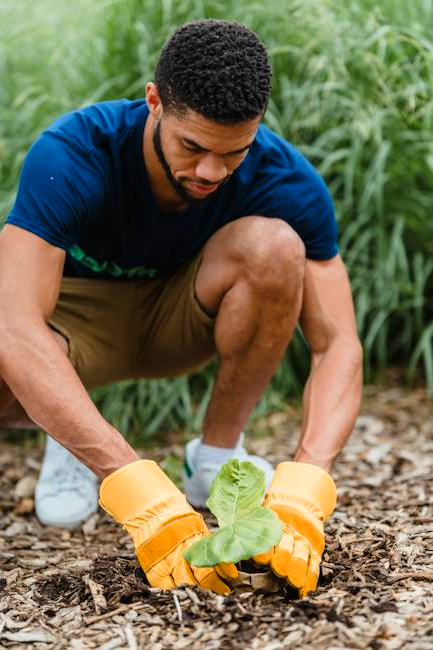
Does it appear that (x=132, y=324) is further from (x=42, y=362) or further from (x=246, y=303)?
(x=42, y=362)

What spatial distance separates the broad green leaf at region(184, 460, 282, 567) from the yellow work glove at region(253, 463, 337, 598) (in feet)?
0.25

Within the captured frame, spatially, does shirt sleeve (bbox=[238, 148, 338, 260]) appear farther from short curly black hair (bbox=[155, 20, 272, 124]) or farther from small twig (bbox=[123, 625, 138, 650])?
small twig (bbox=[123, 625, 138, 650])

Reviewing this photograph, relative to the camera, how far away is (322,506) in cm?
195

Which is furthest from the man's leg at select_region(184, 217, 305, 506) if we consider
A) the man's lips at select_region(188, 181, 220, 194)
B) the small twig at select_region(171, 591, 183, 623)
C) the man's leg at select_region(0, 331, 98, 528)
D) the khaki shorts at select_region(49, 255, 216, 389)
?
the small twig at select_region(171, 591, 183, 623)

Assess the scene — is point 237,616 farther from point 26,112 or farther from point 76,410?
point 26,112

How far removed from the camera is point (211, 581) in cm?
175

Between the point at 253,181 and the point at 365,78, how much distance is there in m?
1.51

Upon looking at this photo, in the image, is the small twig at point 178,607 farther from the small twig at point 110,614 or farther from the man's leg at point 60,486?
the man's leg at point 60,486

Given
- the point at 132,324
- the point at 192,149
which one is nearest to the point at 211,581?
the point at 192,149

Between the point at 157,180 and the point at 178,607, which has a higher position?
the point at 157,180

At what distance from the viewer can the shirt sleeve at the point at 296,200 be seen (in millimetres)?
2316

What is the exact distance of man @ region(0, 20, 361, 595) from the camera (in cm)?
188

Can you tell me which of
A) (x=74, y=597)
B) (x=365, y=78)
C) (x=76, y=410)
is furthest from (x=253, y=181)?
(x=365, y=78)

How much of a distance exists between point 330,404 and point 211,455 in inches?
20.7
